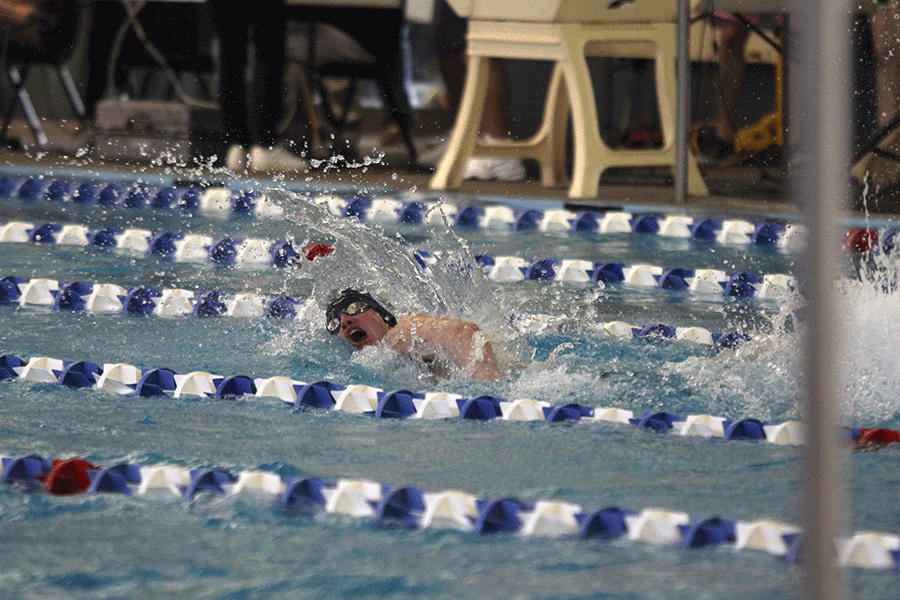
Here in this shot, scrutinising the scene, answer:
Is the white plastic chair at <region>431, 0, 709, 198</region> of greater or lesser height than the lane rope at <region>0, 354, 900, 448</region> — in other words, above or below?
above

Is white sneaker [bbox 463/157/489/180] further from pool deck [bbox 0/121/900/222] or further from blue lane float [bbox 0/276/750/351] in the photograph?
blue lane float [bbox 0/276/750/351]

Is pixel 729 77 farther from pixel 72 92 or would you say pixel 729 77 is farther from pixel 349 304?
pixel 349 304

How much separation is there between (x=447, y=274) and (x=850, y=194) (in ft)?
9.08

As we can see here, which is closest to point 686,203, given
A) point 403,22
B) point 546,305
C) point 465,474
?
point 546,305

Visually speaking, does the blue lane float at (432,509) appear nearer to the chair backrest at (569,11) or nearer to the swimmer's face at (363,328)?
the swimmer's face at (363,328)

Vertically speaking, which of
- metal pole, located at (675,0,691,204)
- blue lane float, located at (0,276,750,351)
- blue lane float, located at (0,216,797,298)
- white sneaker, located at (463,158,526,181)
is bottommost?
blue lane float, located at (0,276,750,351)

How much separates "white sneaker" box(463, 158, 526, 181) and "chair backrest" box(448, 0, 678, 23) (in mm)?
982

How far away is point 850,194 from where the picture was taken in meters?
5.36

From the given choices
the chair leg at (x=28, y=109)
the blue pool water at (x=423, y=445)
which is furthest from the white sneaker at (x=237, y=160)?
the blue pool water at (x=423, y=445)

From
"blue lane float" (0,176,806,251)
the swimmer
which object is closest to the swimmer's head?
the swimmer

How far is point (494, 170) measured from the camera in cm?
632

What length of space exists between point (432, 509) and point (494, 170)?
448 cm

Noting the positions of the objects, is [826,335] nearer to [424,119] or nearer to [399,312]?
[399,312]

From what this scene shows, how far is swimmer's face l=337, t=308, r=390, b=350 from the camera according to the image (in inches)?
110
